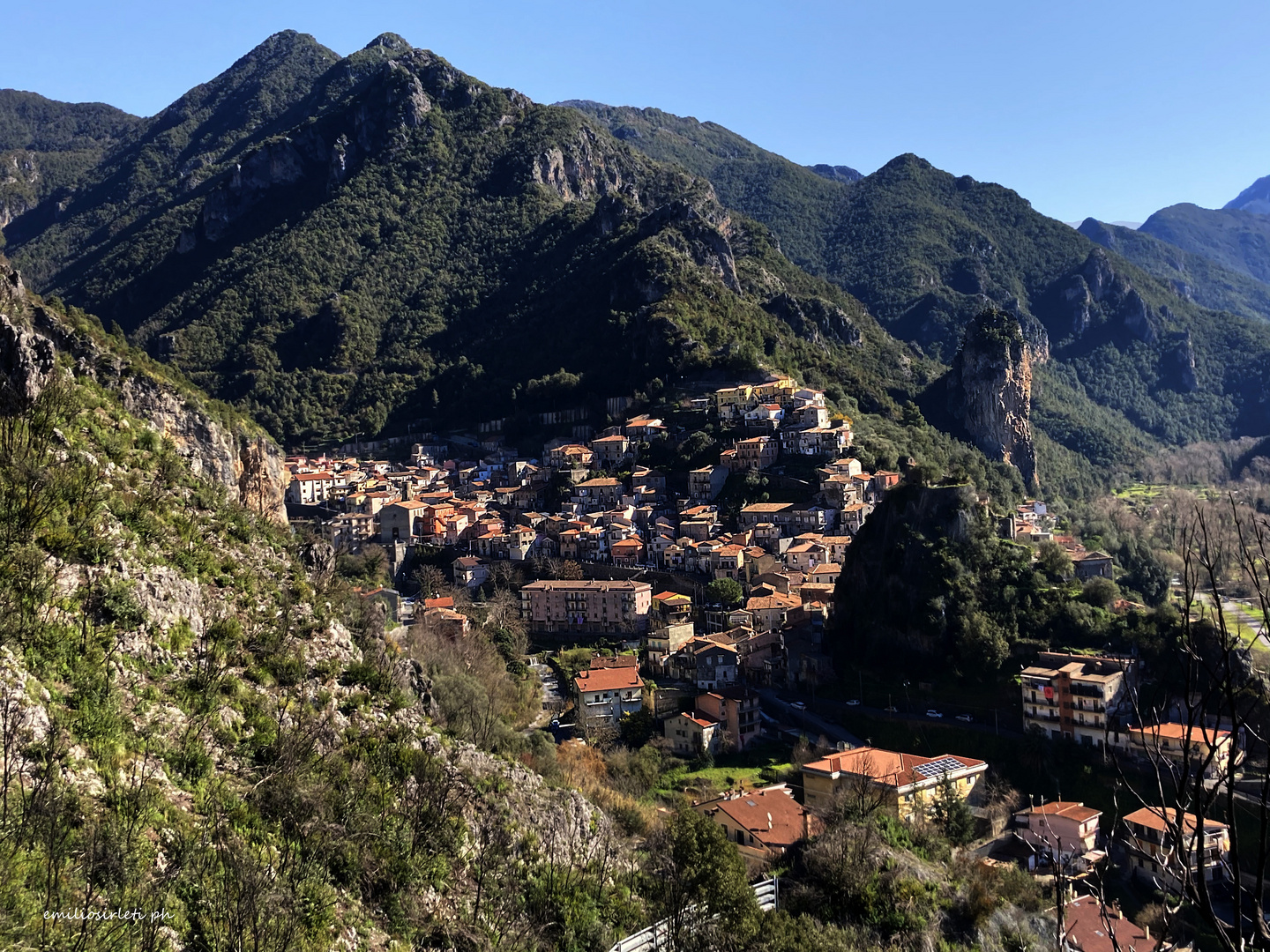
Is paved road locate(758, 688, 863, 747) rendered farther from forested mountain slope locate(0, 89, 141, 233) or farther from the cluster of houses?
forested mountain slope locate(0, 89, 141, 233)

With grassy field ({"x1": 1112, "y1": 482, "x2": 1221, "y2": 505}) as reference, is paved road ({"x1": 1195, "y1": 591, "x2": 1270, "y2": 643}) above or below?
below

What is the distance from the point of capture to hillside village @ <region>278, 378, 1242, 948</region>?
27.5 meters

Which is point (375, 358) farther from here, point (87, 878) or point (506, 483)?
point (87, 878)

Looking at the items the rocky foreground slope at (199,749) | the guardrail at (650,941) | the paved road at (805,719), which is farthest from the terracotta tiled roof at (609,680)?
the guardrail at (650,941)

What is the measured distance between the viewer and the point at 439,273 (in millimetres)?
118062

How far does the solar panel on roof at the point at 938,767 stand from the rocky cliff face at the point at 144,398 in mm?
21715

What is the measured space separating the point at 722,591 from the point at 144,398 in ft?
90.7

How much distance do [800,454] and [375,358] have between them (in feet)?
184

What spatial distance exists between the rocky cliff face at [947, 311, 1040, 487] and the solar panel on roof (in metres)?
62.1

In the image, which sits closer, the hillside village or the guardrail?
the guardrail

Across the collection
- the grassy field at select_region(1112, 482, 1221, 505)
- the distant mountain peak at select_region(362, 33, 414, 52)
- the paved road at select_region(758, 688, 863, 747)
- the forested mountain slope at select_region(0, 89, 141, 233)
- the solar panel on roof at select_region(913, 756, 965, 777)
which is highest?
the distant mountain peak at select_region(362, 33, 414, 52)

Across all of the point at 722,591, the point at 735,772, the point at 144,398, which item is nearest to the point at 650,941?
the point at 735,772

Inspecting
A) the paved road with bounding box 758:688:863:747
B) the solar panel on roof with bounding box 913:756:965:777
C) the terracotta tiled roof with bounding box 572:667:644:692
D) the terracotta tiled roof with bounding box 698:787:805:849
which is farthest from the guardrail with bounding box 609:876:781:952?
the paved road with bounding box 758:688:863:747

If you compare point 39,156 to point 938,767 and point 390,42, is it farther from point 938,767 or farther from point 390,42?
point 938,767
